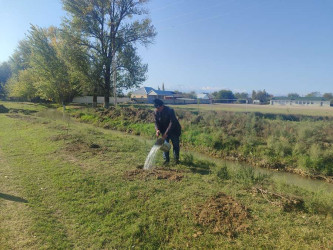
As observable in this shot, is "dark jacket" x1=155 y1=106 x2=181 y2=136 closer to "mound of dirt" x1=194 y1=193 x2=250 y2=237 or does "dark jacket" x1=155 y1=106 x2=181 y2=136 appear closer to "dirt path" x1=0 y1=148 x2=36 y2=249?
"mound of dirt" x1=194 y1=193 x2=250 y2=237

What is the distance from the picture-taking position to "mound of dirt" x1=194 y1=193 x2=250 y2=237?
11.9ft

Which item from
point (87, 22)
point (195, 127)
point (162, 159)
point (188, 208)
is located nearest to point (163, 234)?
point (188, 208)

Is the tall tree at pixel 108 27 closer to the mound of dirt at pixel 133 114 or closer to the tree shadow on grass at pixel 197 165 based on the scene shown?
the mound of dirt at pixel 133 114

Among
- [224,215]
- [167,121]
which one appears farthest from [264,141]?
[224,215]

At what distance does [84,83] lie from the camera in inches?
1046

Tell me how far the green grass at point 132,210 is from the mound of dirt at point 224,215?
0.09 meters

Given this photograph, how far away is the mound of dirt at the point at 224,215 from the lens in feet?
11.9

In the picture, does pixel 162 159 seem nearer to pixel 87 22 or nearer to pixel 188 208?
pixel 188 208

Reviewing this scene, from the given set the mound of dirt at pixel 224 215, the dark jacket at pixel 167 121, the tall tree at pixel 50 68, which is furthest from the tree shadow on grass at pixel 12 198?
the tall tree at pixel 50 68

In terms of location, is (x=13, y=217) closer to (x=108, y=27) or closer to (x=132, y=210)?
(x=132, y=210)

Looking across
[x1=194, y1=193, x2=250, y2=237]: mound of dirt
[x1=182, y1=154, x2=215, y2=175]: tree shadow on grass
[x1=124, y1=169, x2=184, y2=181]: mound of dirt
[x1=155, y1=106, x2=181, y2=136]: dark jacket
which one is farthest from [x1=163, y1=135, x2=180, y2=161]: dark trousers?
[x1=194, y1=193, x2=250, y2=237]: mound of dirt

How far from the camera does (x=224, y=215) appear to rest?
3971mm

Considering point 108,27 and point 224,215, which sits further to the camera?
point 108,27

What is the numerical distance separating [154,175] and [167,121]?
1.83 metres
